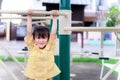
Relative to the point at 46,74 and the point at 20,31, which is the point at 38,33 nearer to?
the point at 46,74

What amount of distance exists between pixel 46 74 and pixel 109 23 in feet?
23.4

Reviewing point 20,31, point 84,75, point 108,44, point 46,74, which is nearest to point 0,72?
point 84,75

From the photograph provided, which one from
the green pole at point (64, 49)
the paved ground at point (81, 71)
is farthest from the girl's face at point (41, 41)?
the paved ground at point (81, 71)

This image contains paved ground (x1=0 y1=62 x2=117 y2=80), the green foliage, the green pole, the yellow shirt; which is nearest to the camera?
the yellow shirt

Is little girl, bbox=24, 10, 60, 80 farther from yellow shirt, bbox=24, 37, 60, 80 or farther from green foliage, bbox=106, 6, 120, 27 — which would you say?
green foliage, bbox=106, 6, 120, 27

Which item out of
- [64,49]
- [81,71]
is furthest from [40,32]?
[81,71]

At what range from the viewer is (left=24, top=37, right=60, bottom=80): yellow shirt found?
2137 millimetres

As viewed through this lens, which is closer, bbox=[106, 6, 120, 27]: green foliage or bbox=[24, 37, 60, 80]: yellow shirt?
bbox=[24, 37, 60, 80]: yellow shirt

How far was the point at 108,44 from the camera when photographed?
12539 millimetres

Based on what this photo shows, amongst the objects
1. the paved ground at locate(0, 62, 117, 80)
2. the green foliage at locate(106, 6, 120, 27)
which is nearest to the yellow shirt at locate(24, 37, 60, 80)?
the paved ground at locate(0, 62, 117, 80)

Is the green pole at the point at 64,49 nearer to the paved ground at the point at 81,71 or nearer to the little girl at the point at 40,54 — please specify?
the little girl at the point at 40,54

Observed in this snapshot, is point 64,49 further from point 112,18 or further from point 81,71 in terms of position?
point 112,18

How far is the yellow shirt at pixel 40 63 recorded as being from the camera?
7.01 ft

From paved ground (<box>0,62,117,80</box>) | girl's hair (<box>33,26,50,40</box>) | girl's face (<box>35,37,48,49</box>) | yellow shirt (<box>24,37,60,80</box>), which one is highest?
girl's hair (<box>33,26,50,40</box>)
